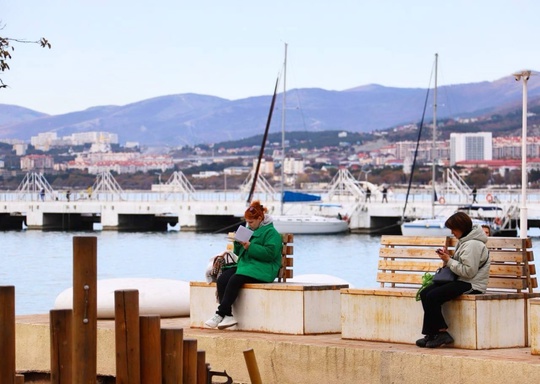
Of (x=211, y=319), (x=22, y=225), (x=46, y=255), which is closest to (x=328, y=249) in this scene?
(x=46, y=255)

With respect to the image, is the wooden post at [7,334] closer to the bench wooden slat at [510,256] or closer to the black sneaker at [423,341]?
the black sneaker at [423,341]

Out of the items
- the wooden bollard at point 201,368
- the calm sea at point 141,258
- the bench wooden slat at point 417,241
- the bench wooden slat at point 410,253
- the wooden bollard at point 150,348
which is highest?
Answer: the bench wooden slat at point 417,241

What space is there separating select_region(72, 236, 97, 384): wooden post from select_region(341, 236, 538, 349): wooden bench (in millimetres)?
3392

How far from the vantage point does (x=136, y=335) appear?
30.1ft

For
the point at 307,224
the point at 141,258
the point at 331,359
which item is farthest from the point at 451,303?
the point at 307,224

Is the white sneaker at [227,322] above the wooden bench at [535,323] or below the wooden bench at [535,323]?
below

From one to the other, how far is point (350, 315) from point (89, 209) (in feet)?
251

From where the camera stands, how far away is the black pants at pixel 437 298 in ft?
36.7

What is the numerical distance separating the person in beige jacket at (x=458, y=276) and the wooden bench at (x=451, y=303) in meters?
0.09

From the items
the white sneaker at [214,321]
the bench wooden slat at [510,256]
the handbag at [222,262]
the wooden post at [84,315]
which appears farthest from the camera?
the handbag at [222,262]

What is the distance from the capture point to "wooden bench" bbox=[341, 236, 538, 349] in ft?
36.9

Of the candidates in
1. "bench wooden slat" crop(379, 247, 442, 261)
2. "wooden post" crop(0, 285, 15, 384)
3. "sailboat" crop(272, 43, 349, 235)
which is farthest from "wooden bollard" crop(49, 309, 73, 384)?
"sailboat" crop(272, 43, 349, 235)

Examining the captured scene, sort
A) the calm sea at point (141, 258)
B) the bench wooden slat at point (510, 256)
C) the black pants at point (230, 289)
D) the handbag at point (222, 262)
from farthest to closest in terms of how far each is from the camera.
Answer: the calm sea at point (141, 258), the handbag at point (222, 262), the black pants at point (230, 289), the bench wooden slat at point (510, 256)

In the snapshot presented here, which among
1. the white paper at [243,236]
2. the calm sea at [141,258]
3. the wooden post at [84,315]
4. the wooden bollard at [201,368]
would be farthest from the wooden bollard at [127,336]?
the calm sea at [141,258]
